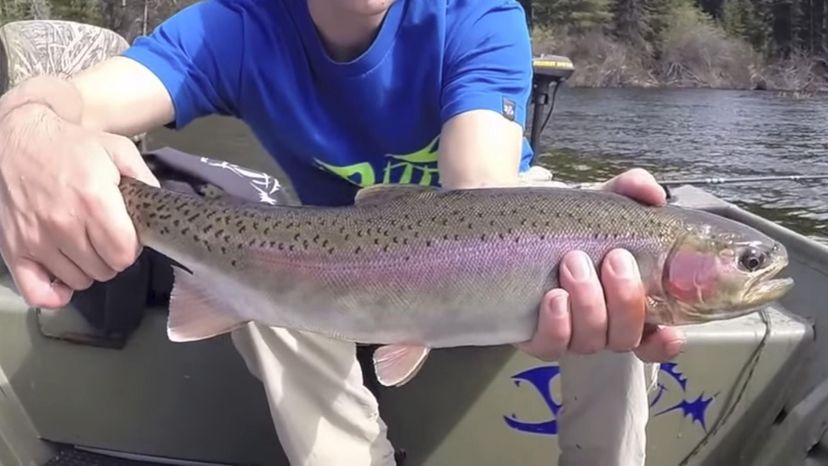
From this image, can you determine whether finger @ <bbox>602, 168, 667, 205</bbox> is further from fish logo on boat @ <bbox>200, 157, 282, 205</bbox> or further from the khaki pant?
fish logo on boat @ <bbox>200, 157, 282, 205</bbox>

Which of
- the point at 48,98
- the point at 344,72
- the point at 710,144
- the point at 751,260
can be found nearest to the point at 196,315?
the point at 48,98

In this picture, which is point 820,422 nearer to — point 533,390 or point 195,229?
point 533,390

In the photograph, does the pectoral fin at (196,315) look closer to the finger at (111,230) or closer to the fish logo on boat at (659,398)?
the finger at (111,230)

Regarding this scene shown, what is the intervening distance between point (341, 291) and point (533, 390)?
1.01 m

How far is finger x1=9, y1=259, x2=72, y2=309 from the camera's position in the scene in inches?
73.5

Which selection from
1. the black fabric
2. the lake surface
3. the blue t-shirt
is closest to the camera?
the blue t-shirt

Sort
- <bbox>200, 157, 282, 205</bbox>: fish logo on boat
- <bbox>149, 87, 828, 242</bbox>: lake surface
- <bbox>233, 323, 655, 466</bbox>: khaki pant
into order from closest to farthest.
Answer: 1. <bbox>233, 323, 655, 466</bbox>: khaki pant
2. <bbox>200, 157, 282, 205</bbox>: fish logo on boat
3. <bbox>149, 87, 828, 242</bbox>: lake surface

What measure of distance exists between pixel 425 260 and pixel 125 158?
669 millimetres

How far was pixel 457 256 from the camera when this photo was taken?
1.98 m

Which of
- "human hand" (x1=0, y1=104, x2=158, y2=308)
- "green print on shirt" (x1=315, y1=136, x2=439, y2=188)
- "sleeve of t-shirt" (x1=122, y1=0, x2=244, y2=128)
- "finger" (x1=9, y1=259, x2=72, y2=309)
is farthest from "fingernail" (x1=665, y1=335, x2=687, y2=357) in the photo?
"sleeve of t-shirt" (x1=122, y1=0, x2=244, y2=128)

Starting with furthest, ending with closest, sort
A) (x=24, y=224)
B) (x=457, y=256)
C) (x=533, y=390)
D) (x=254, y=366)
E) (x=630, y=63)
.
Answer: (x=630, y=63) → (x=533, y=390) → (x=254, y=366) → (x=457, y=256) → (x=24, y=224)

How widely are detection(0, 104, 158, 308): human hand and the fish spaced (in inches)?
5.0

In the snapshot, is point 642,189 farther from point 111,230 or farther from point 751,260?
point 111,230

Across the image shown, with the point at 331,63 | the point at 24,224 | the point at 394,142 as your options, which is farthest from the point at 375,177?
the point at 24,224
